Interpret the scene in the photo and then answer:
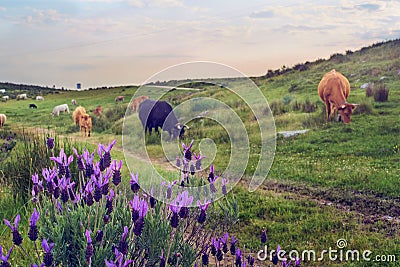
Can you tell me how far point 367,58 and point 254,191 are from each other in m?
9.98

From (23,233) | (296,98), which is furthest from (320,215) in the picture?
(296,98)

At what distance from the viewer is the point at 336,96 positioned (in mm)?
12219

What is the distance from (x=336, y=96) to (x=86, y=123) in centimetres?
645

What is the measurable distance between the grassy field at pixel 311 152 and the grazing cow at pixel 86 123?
18cm

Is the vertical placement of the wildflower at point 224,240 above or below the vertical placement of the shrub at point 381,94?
below

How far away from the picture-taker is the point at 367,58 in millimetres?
15961

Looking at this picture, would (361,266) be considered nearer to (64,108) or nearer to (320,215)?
(320,215)

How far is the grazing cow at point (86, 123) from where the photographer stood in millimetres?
Answer: 12173

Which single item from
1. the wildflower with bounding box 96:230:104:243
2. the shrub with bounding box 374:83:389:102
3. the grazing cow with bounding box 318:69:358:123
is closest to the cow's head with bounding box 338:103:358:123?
the grazing cow with bounding box 318:69:358:123

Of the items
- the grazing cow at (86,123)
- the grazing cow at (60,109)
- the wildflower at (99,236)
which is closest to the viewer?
the wildflower at (99,236)

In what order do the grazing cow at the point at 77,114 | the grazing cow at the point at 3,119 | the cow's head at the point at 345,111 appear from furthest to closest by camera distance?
1. the grazing cow at the point at 77,114
2. the grazing cow at the point at 3,119
3. the cow's head at the point at 345,111

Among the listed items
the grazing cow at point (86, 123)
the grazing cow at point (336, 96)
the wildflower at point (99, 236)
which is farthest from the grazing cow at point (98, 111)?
the wildflower at point (99, 236)

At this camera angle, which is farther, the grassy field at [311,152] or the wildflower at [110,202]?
the grassy field at [311,152]

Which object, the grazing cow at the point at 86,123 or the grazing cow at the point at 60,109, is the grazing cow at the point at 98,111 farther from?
the grazing cow at the point at 60,109
